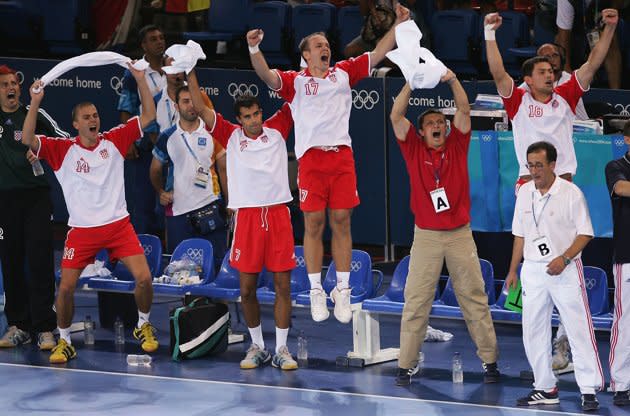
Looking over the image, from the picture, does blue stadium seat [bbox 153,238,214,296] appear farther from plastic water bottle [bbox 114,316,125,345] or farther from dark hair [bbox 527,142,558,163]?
dark hair [bbox 527,142,558,163]

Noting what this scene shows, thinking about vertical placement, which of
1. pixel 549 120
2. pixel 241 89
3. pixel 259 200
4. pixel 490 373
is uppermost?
pixel 241 89

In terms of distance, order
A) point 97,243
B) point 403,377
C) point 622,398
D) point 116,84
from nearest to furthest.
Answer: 1. point 622,398
2. point 403,377
3. point 97,243
4. point 116,84

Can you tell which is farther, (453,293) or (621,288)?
(453,293)

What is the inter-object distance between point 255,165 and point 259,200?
0.30 metres

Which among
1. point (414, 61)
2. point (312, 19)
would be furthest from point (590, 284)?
point (312, 19)

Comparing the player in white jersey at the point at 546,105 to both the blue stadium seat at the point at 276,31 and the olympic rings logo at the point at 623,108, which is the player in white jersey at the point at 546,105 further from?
the blue stadium seat at the point at 276,31

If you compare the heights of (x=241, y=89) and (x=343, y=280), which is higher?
(x=241, y=89)

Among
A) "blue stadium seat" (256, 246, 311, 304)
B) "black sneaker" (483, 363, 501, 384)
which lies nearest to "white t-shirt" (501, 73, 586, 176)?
"black sneaker" (483, 363, 501, 384)

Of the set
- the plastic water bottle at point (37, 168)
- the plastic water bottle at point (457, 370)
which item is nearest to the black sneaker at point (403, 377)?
the plastic water bottle at point (457, 370)

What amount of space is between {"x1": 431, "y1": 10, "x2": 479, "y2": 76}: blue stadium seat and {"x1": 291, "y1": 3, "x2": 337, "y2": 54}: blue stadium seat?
134 centimetres

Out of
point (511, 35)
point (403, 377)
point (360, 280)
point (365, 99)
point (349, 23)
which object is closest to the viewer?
point (403, 377)

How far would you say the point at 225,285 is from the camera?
1375 centimetres

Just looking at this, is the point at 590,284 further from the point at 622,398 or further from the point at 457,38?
the point at 457,38

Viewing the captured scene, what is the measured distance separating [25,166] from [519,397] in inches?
196
